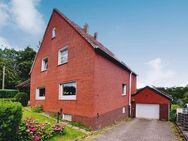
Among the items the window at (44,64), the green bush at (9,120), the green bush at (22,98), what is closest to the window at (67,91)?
the window at (44,64)

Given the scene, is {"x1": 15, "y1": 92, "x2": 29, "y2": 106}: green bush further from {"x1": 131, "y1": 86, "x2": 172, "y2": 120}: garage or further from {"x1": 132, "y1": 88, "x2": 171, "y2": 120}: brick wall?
{"x1": 132, "y1": 88, "x2": 171, "y2": 120}: brick wall

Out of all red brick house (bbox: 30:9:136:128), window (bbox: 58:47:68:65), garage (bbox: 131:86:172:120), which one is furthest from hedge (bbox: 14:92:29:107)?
garage (bbox: 131:86:172:120)

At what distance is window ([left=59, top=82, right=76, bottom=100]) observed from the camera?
1772 centimetres

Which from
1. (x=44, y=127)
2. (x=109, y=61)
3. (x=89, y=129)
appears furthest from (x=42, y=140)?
(x=109, y=61)

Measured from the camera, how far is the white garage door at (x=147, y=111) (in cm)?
2828

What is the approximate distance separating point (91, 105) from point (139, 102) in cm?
1481

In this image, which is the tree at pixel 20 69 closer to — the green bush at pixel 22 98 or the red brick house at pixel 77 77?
the green bush at pixel 22 98

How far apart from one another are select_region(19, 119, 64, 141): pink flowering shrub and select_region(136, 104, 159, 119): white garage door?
18219mm

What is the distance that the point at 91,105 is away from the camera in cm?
1562

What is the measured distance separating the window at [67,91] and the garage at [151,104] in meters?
12.6

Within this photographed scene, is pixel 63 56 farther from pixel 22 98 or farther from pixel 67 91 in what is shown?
pixel 22 98

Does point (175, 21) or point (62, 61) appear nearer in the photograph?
point (175, 21)

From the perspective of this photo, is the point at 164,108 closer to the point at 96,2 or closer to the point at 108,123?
the point at 108,123

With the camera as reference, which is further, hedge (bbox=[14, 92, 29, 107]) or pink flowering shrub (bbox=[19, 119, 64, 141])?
hedge (bbox=[14, 92, 29, 107])
